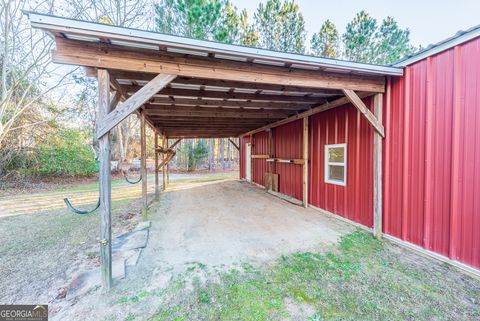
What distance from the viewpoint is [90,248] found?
10.4 feet

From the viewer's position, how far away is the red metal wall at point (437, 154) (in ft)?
8.02

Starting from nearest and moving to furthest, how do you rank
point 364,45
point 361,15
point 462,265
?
point 462,265 → point 361,15 → point 364,45

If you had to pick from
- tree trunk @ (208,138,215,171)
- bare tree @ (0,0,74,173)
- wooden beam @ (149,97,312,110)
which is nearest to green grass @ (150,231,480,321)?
wooden beam @ (149,97,312,110)

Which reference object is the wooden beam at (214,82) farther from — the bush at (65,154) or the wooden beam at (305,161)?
the bush at (65,154)

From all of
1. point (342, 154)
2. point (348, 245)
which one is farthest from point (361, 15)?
point (348, 245)

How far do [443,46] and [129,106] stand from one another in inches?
164

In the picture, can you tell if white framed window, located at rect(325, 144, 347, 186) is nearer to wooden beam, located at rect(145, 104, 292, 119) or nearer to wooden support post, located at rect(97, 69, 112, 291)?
→ wooden beam, located at rect(145, 104, 292, 119)

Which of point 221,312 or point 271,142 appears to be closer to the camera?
point 221,312

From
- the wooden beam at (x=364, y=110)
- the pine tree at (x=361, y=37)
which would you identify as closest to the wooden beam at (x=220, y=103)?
the wooden beam at (x=364, y=110)

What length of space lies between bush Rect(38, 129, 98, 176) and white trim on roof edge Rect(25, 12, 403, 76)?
9.59m

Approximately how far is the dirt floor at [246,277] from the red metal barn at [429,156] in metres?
0.42

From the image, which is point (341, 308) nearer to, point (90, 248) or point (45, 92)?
point (90, 248)

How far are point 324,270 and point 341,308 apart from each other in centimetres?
63

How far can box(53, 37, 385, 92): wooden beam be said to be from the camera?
227 cm
